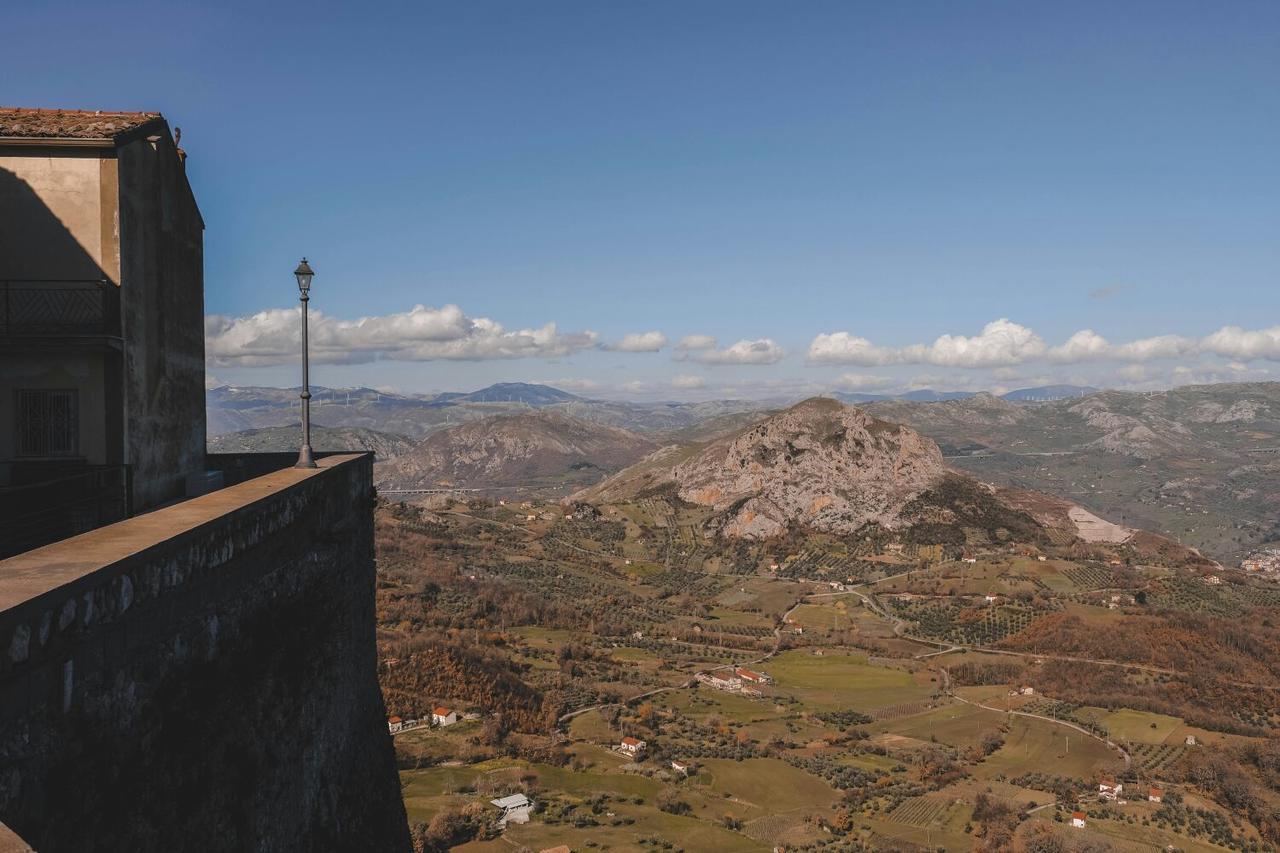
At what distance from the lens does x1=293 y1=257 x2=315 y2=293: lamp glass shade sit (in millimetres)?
14484

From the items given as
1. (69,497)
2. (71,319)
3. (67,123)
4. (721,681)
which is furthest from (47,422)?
(721,681)

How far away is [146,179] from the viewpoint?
10500mm

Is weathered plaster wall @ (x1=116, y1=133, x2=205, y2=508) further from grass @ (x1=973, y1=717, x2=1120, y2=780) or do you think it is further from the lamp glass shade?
grass @ (x1=973, y1=717, x2=1120, y2=780)

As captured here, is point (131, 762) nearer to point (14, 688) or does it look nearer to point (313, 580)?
point (14, 688)

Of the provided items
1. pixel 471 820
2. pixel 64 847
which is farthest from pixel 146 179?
pixel 471 820

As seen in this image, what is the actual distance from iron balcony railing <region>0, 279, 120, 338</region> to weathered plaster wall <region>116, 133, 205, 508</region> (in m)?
0.18

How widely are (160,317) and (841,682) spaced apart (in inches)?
3394

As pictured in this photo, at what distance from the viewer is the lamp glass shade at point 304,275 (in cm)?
1448

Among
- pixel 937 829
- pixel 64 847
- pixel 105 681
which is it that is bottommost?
pixel 937 829

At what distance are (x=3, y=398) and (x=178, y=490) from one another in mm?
2264

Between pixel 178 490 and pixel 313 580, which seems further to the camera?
pixel 178 490

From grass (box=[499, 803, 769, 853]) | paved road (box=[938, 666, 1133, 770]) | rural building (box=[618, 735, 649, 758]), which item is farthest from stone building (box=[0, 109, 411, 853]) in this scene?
paved road (box=[938, 666, 1133, 770])

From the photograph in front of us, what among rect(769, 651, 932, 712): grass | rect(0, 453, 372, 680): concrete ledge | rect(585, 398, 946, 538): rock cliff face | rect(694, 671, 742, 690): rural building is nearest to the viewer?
rect(0, 453, 372, 680): concrete ledge

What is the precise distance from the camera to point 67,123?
1028 cm
